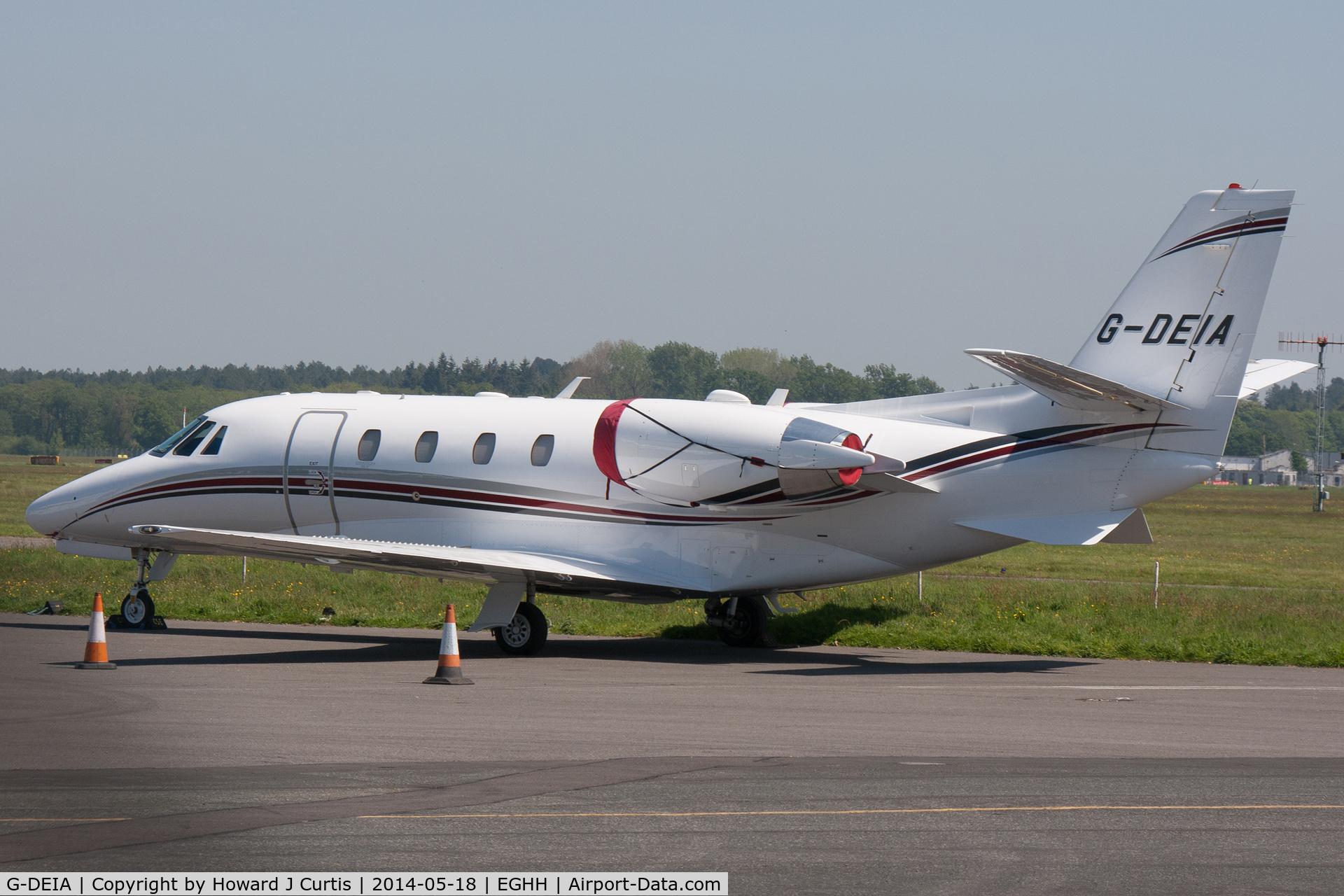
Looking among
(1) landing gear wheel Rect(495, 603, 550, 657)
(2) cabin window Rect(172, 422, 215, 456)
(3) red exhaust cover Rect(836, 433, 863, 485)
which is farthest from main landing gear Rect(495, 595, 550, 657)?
(2) cabin window Rect(172, 422, 215, 456)

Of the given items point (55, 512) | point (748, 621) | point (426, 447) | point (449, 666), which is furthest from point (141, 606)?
point (748, 621)

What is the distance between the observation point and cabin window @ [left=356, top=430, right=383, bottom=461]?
74.1 ft

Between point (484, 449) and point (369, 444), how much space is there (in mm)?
2108

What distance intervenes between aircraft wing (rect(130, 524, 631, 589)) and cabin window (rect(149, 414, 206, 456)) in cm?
338

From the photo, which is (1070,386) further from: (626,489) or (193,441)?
(193,441)

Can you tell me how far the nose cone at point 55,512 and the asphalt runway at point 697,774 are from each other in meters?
6.20

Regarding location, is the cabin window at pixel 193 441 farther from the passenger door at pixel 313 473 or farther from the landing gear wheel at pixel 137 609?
the landing gear wheel at pixel 137 609

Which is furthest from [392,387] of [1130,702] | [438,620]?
[1130,702]

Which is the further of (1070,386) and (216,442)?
(216,442)

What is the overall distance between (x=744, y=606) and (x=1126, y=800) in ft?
42.9

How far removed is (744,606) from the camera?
22.7m

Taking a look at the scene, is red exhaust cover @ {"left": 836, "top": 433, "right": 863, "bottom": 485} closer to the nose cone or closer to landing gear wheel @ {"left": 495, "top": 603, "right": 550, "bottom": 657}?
landing gear wheel @ {"left": 495, "top": 603, "right": 550, "bottom": 657}

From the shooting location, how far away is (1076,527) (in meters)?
18.7

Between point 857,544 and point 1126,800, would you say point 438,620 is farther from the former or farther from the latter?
point 1126,800
